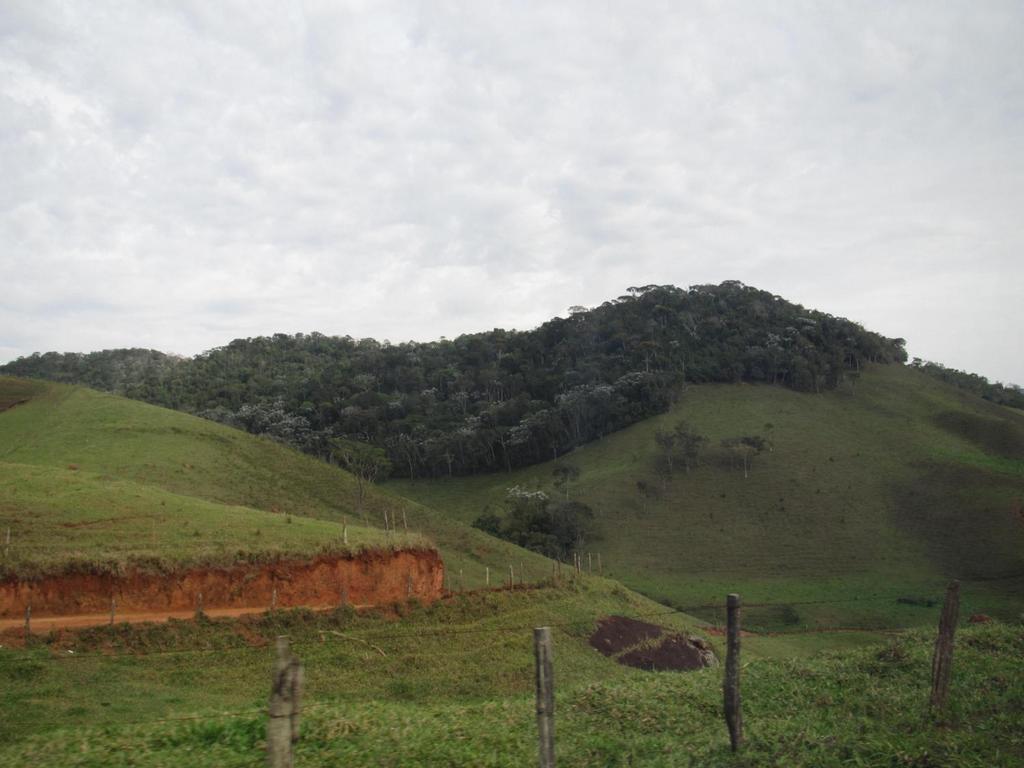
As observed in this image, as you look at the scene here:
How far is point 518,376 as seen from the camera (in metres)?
94.3

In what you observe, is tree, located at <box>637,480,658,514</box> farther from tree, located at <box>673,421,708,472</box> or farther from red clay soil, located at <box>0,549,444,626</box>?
red clay soil, located at <box>0,549,444,626</box>

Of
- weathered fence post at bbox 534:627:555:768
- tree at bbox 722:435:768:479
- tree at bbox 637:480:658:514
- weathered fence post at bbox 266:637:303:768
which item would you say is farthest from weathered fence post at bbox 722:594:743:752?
tree at bbox 722:435:768:479

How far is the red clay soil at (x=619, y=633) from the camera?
2494cm

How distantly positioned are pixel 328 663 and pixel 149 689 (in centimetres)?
439

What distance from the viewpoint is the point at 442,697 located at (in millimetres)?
17625

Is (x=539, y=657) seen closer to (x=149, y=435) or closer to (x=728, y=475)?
(x=149, y=435)

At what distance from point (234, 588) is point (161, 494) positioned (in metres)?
9.65

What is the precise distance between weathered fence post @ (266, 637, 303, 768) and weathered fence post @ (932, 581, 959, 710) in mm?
8154

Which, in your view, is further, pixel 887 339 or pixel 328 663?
pixel 887 339

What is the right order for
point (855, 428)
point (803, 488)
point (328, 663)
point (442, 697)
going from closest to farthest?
1. point (442, 697)
2. point (328, 663)
3. point (803, 488)
4. point (855, 428)

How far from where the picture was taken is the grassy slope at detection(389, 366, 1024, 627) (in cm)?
4900

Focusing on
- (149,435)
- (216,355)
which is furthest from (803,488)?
(216,355)

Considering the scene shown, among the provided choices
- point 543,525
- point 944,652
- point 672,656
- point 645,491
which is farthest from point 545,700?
point 645,491

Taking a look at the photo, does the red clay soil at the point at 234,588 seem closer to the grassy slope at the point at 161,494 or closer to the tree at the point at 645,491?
the grassy slope at the point at 161,494
